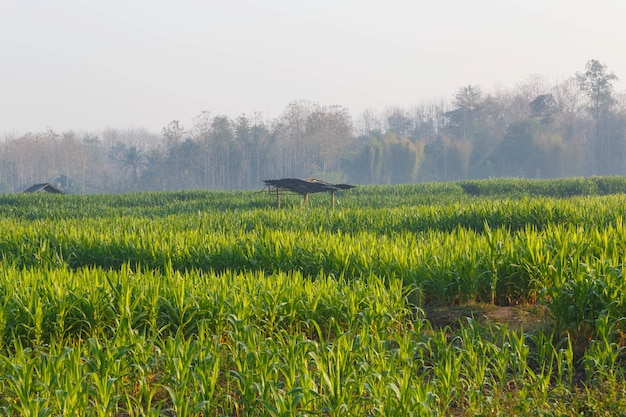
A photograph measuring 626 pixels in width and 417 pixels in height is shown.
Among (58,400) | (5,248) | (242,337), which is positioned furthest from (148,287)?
(5,248)

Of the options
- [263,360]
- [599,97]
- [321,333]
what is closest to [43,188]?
[321,333]

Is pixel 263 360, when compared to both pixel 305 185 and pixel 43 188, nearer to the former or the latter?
pixel 305 185

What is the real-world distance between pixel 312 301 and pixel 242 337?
103 cm

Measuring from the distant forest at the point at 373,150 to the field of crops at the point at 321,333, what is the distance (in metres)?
58.6

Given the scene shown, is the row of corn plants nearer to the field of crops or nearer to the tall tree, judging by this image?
the field of crops

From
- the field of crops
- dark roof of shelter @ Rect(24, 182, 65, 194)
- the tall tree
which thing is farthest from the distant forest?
the field of crops

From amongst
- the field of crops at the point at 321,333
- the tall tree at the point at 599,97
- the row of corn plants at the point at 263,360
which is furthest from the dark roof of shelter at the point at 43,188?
the tall tree at the point at 599,97

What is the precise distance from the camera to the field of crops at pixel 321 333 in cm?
397

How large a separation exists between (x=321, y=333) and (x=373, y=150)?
219 ft

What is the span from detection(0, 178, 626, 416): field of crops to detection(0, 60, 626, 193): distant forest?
2307 inches

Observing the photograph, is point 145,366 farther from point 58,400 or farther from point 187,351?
point 58,400

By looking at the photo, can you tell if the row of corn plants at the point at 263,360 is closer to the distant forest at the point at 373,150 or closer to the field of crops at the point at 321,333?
the field of crops at the point at 321,333

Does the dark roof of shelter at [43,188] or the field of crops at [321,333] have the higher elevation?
the dark roof of shelter at [43,188]

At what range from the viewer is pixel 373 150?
71750mm
